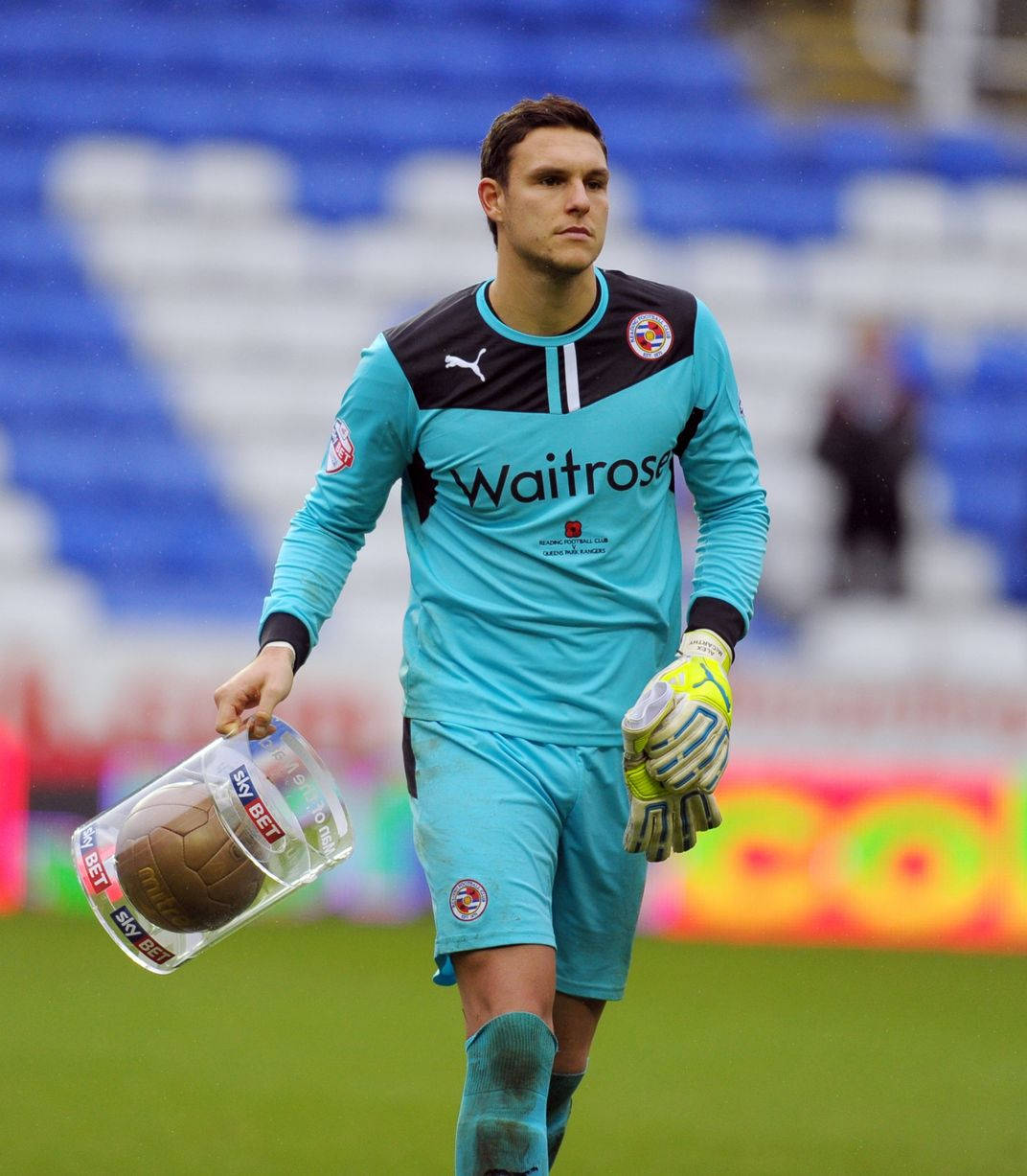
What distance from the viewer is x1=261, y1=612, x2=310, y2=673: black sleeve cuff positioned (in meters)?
3.20

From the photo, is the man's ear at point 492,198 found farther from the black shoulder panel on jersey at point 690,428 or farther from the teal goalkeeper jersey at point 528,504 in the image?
the black shoulder panel on jersey at point 690,428

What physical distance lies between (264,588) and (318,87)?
110 inches

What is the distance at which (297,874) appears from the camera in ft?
10.5

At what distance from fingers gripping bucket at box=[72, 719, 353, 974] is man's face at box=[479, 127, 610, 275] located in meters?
0.91

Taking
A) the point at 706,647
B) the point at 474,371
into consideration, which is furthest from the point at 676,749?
the point at 474,371

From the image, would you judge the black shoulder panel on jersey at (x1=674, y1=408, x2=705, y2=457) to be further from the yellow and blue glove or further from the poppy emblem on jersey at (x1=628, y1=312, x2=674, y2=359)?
the yellow and blue glove

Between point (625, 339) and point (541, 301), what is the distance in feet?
0.54

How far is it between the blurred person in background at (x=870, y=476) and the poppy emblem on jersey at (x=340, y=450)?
587 centimetres

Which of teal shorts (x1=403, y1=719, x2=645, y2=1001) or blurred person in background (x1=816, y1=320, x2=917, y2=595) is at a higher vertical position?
blurred person in background (x1=816, y1=320, x2=917, y2=595)

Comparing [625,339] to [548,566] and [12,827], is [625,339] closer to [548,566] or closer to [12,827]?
[548,566]

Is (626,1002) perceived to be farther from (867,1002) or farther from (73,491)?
(73,491)

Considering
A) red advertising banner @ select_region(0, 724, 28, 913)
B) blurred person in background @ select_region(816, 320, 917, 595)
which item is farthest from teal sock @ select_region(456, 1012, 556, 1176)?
blurred person in background @ select_region(816, 320, 917, 595)

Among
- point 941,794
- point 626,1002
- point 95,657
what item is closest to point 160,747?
point 95,657

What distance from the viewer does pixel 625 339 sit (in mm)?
3305
